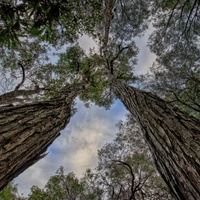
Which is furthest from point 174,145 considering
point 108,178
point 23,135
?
point 108,178

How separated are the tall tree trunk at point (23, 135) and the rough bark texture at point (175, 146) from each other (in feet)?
4.20

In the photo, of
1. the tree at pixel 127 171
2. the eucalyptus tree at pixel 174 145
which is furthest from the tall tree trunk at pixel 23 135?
the tree at pixel 127 171

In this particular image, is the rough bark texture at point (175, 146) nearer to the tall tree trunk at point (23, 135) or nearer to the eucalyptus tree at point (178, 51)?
the tall tree trunk at point (23, 135)

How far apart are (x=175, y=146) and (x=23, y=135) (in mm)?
1474

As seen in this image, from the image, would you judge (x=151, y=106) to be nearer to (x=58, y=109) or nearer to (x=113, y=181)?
(x=58, y=109)

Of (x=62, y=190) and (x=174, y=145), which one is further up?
(x=62, y=190)

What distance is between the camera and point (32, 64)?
11.1 m

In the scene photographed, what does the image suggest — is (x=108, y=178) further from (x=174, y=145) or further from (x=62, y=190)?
(x=174, y=145)

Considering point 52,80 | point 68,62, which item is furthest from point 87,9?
point 52,80

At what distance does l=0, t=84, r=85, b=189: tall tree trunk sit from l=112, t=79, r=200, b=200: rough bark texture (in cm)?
128

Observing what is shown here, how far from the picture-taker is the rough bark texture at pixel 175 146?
4.58ft

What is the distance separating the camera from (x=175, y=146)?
1.75 meters

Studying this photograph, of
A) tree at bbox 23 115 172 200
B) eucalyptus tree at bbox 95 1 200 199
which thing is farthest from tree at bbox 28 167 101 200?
eucalyptus tree at bbox 95 1 200 199

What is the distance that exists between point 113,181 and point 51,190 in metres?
2.73
